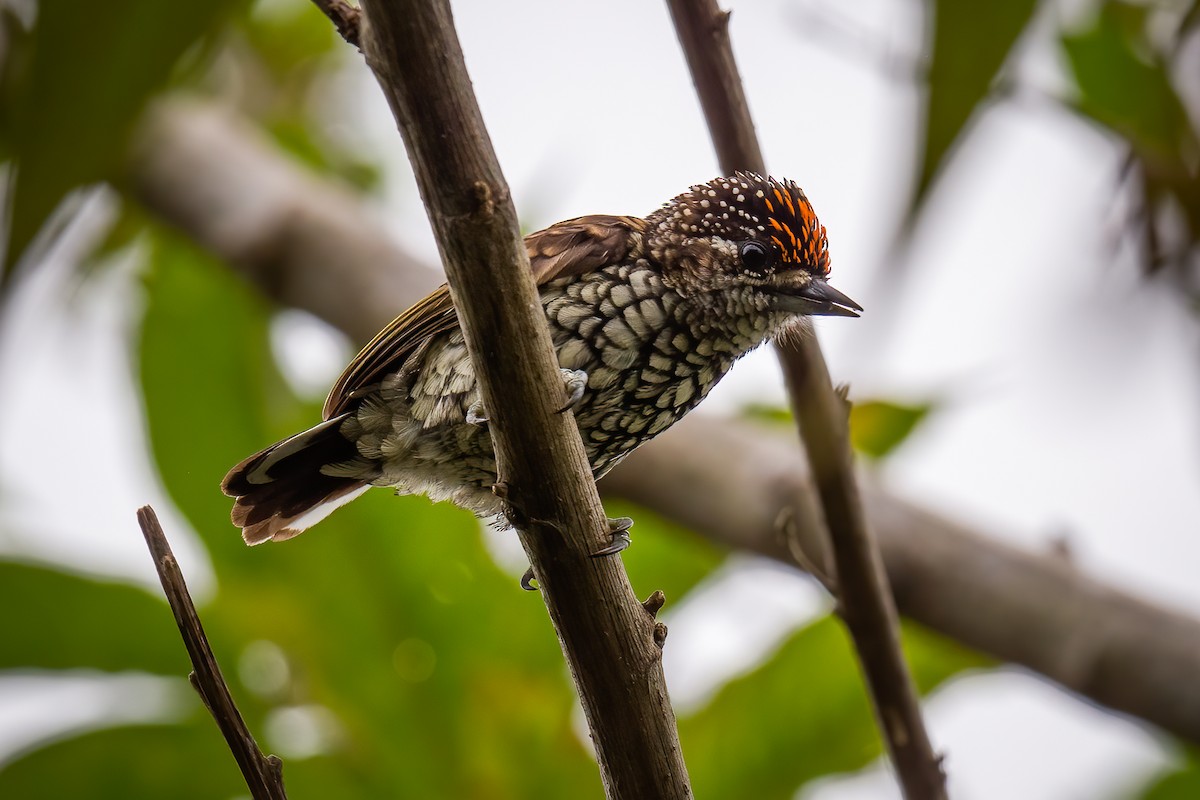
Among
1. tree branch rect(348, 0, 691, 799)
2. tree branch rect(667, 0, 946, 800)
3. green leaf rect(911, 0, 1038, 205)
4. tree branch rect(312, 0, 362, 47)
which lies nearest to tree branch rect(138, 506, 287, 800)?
tree branch rect(348, 0, 691, 799)

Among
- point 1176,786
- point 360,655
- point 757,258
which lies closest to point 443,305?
point 757,258

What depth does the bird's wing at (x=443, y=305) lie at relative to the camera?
255 centimetres

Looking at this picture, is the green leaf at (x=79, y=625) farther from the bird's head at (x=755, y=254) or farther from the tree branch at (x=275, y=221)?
the bird's head at (x=755, y=254)

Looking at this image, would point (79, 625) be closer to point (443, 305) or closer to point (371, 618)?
point (371, 618)

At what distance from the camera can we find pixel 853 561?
8.20 feet

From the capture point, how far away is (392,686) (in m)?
3.60

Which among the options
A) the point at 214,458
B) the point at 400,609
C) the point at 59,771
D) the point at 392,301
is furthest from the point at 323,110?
the point at 59,771

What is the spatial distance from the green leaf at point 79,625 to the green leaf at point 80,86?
301cm

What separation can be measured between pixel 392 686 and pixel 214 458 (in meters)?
0.93

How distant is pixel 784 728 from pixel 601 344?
5.24 ft

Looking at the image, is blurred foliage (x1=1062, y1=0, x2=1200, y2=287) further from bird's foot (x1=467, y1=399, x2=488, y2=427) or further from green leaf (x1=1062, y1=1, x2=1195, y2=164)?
bird's foot (x1=467, y1=399, x2=488, y2=427)

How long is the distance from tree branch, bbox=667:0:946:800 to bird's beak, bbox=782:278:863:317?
0.21 ft

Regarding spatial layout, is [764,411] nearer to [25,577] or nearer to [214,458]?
[214,458]

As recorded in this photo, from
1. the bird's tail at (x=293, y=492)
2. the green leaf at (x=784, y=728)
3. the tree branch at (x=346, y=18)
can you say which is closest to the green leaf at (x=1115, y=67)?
the tree branch at (x=346, y=18)
